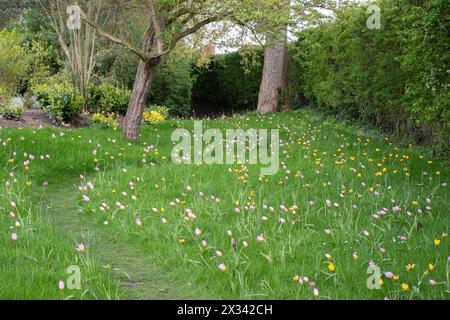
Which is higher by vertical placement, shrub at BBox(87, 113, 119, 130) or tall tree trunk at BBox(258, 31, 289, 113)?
tall tree trunk at BBox(258, 31, 289, 113)

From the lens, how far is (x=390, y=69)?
9.63 metres

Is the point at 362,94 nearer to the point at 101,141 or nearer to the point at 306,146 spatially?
the point at 306,146

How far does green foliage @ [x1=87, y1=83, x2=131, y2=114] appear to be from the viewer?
13234 mm

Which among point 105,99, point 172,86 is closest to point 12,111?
point 105,99

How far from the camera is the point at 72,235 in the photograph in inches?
189

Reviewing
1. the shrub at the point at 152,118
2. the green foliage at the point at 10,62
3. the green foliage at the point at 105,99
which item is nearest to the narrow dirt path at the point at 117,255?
the shrub at the point at 152,118

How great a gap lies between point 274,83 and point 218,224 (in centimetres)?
1162

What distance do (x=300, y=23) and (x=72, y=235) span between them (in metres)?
5.54

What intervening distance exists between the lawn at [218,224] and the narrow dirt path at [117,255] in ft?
0.06

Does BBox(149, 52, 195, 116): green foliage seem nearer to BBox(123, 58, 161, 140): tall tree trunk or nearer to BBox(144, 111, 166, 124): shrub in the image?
BBox(144, 111, 166, 124): shrub

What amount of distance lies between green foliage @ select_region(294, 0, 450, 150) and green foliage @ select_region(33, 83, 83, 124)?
→ 534 centimetres
